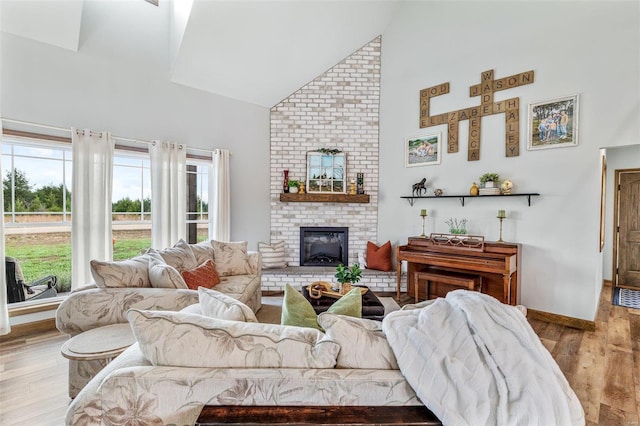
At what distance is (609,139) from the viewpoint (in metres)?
3.02

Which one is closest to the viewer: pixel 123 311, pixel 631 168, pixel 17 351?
pixel 123 311

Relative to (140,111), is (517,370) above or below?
below

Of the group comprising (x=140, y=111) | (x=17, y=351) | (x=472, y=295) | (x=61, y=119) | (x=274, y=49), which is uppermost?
(x=274, y=49)

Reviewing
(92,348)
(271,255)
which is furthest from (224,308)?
(271,255)

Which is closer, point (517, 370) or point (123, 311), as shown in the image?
point (517, 370)

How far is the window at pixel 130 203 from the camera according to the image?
12.1 ft

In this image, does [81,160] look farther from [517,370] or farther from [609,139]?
[609,139]

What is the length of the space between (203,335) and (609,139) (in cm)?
401

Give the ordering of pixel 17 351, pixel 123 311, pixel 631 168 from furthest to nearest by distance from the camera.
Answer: pixel 631 168 < pixel 17 351 < pixel 123 311

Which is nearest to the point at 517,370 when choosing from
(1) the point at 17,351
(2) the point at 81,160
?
(1) the point at 17,351

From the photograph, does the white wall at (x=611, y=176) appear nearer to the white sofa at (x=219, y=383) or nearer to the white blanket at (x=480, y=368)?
the white blanket at (x=480, y=368)

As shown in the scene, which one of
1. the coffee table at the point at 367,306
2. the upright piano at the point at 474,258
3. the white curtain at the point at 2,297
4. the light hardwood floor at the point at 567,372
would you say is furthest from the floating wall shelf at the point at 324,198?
the white curtain at the point at 2,297

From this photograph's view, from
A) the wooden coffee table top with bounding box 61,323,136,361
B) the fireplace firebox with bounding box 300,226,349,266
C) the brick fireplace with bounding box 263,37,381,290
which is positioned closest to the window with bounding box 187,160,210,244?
the brick fireplace with bounding box 263,37,381,290

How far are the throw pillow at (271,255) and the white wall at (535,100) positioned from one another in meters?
1.89
